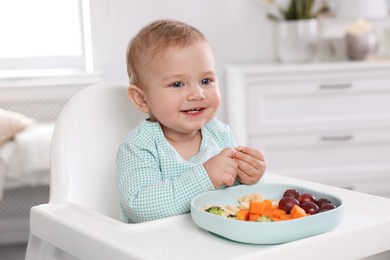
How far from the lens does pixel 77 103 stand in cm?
159

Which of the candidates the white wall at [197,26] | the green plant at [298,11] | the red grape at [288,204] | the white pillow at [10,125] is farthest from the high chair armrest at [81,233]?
the green plant at [298,11]

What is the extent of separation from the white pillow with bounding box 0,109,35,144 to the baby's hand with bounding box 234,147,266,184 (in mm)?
2253

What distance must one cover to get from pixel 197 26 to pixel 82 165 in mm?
2468

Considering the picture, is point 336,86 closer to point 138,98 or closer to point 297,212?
point 138,98

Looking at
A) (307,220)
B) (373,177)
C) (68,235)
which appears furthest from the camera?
(373,177)

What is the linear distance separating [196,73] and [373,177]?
96.8 inches

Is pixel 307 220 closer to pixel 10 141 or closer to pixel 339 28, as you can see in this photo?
pixel 10 141

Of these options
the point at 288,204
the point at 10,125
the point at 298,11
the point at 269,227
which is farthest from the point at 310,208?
the point at 298,11

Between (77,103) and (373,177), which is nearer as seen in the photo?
(77,103)

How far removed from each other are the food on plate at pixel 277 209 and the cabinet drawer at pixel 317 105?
2355mm

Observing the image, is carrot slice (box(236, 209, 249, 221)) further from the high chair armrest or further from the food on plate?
the high chair armrest

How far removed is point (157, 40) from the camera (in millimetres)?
1464

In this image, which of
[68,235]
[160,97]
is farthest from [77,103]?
[68,235]

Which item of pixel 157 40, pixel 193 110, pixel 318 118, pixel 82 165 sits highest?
pixel 157 40
